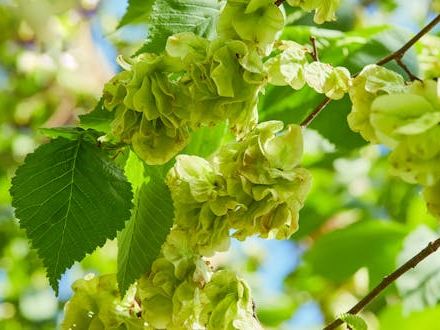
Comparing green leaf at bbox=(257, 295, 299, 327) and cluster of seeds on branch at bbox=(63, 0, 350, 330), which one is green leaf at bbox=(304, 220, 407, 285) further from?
cluster of seeds on branch at bbox=(63, 0, 350, 330)

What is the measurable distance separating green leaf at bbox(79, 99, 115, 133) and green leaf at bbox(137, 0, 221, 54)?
129mm

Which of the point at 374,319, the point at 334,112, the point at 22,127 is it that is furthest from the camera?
the point at 22,127

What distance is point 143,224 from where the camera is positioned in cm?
165

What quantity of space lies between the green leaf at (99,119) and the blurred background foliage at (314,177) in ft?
1.26

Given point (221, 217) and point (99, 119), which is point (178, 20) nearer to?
point (99, 119)

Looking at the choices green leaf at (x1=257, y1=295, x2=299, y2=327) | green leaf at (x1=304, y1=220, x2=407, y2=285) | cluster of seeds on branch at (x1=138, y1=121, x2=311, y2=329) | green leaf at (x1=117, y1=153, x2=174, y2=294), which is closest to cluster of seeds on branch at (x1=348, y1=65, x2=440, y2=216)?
cluster of seeds on branch at (x1=138, y1=121, x2=311, y2=329)

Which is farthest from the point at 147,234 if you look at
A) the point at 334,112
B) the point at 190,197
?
the point at 334,112

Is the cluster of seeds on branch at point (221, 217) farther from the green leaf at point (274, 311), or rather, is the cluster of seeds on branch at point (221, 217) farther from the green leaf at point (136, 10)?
the green leaf at point (274, 311)

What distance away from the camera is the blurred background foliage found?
2.18 m

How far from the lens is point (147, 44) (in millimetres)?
1691

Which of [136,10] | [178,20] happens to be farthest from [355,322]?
[136,10]

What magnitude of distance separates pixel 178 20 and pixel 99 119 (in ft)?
0.84

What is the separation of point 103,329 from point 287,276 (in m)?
2.56

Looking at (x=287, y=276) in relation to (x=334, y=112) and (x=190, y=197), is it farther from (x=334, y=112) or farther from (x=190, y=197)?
(x=190, y=197)
